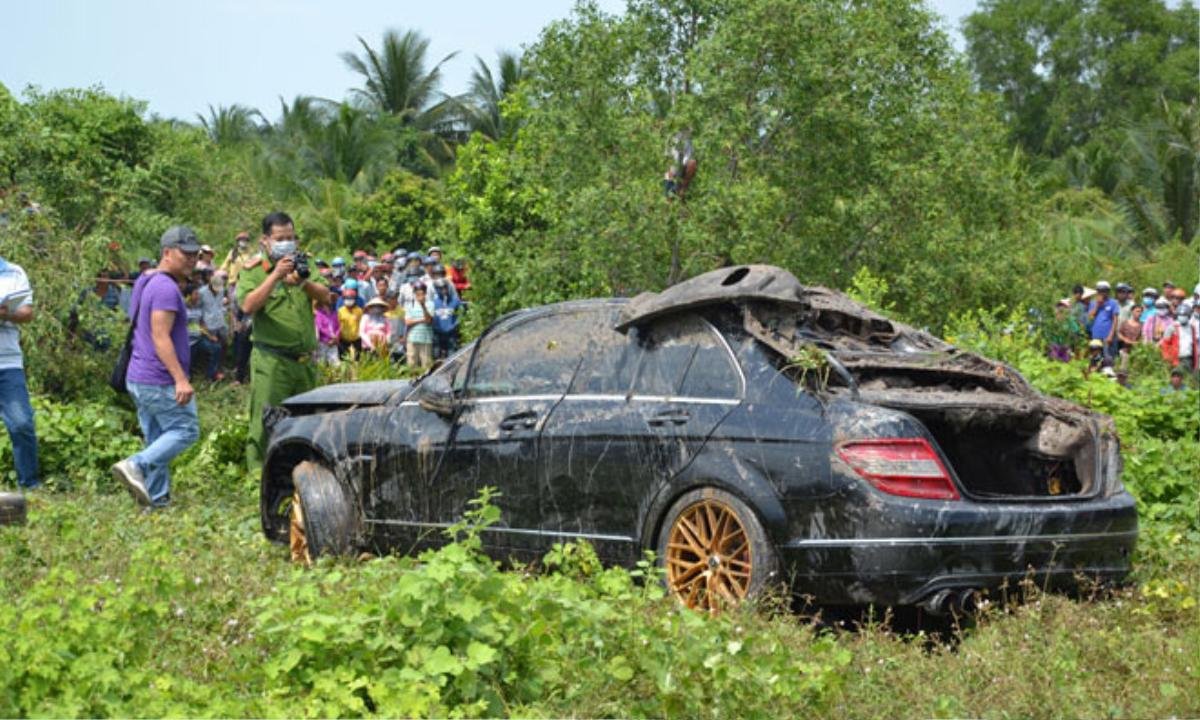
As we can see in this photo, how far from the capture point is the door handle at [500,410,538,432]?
8406 mm

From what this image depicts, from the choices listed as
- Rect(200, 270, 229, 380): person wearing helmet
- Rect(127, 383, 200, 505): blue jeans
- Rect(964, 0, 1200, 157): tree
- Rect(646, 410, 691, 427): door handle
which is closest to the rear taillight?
Rect(646, 410, 691, 427): door handle

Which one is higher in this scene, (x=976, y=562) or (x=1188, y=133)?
(x=1188, y=133)

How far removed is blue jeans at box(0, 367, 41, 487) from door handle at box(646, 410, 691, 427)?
572cm

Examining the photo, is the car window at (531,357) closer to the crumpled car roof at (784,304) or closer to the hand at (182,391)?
the crumpled car roof at (784,304)

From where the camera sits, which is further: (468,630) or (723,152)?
(723,152)

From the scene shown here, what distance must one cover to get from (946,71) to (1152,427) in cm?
1294

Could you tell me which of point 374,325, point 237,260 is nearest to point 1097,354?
point 374,325

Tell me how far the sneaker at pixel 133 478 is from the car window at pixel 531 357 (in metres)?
3.09

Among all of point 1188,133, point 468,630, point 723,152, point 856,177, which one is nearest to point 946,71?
point 856,177

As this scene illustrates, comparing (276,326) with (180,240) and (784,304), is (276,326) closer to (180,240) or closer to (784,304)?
(180,240)

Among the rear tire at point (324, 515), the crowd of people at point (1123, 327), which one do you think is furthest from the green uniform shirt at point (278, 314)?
the crowd of people at point (1123, 327)

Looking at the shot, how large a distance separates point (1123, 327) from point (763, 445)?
63.8ft

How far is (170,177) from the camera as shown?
3030 centimetres

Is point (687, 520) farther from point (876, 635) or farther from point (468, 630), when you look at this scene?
point (468, 630)
